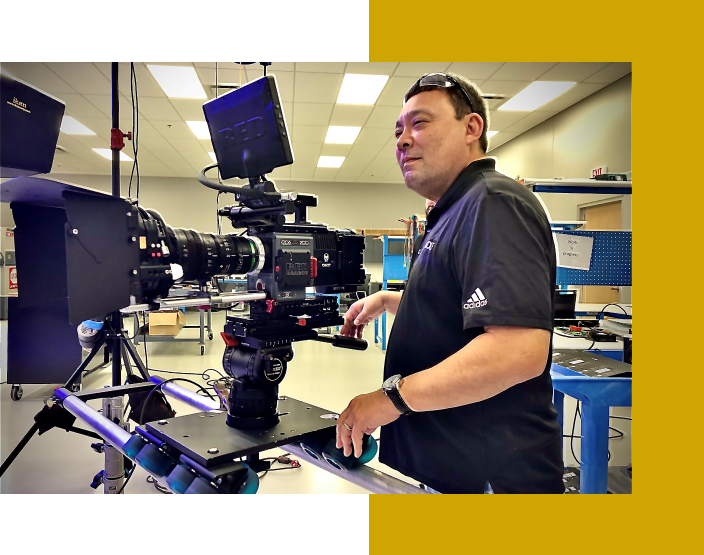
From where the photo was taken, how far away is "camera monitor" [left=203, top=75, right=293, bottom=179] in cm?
85

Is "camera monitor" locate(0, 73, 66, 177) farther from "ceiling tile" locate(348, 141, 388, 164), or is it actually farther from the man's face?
"ceiling tile" locate(348, 141, 388, 164)

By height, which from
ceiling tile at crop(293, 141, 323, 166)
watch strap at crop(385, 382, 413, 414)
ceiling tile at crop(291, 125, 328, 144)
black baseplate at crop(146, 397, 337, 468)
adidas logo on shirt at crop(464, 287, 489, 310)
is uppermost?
ceiling tile at crop(293, 141, 323, 166)

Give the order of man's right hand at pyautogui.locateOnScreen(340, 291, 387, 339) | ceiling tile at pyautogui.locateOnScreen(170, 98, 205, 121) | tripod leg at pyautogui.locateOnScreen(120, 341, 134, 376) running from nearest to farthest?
man's right hand at pyautogui.locateOnScreen(340, 291, 387, 339) < tripod leg at pyautogui.locateOnScreen(120, 341, 134, 376) < ceiling tile at pyautogui.locateOnScreen(170, 98, 205, 121)

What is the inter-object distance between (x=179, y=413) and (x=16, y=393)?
1199mm

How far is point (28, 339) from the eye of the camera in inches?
111

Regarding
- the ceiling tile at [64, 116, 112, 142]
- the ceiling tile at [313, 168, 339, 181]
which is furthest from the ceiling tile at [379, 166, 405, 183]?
the ceiling tile at [64, 116, 112, 142]

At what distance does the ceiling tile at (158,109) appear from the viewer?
14.5 ft

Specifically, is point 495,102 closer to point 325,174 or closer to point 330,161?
point 330,161

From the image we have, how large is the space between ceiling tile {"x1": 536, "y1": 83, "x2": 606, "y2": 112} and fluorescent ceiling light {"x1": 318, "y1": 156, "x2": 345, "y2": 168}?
123 inches

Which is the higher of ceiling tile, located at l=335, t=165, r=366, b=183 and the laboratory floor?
ceiling tile, located at l=335, t=165, r=366, b=183

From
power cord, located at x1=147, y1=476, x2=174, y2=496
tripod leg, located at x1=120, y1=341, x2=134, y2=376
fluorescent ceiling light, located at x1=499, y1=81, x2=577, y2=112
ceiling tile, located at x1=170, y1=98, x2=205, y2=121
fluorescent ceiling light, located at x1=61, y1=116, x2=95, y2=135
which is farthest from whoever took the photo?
fluorescent ceiling light, located at x1=61, y1=116, x2=95, y2=135

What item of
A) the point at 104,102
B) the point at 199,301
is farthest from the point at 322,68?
the point at 199,301

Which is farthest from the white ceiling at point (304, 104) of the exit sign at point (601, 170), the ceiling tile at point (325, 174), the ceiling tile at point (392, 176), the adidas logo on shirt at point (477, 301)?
the adidas logo on shirt at point (477, 301)

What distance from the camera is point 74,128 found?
527 centimetres
